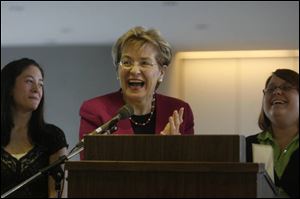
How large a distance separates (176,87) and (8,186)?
465 centimetres

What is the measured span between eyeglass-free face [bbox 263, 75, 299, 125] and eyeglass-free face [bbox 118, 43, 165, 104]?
0.45 metres

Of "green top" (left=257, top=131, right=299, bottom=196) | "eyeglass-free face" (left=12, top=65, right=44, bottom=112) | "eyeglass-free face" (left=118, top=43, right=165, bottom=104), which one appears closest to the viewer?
"green top" (left=257, top=131, right=299, bottom=196)

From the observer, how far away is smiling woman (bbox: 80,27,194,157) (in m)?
1.86

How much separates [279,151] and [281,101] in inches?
7.8

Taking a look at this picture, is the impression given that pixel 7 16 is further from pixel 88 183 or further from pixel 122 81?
pixel 88 183

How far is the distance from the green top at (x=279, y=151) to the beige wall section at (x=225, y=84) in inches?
190

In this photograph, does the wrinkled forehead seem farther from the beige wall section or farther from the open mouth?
the beige wall section

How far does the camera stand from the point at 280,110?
1993mm

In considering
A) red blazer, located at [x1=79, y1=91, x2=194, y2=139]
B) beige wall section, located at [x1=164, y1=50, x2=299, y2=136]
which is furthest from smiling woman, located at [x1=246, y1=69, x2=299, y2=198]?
beige wall section, located at [x1=164, y1=50, x2=299, y2=136]

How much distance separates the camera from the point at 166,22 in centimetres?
570

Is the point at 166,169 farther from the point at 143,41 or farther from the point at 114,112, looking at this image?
the point at 143,41

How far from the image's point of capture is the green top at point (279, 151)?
1789mm

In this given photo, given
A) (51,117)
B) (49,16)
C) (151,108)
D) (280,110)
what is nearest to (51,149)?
(151,108)

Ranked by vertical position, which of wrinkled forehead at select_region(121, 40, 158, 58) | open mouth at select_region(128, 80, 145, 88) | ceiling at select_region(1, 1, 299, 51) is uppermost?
ceiling at select_region(1, 1, 299, 51)
